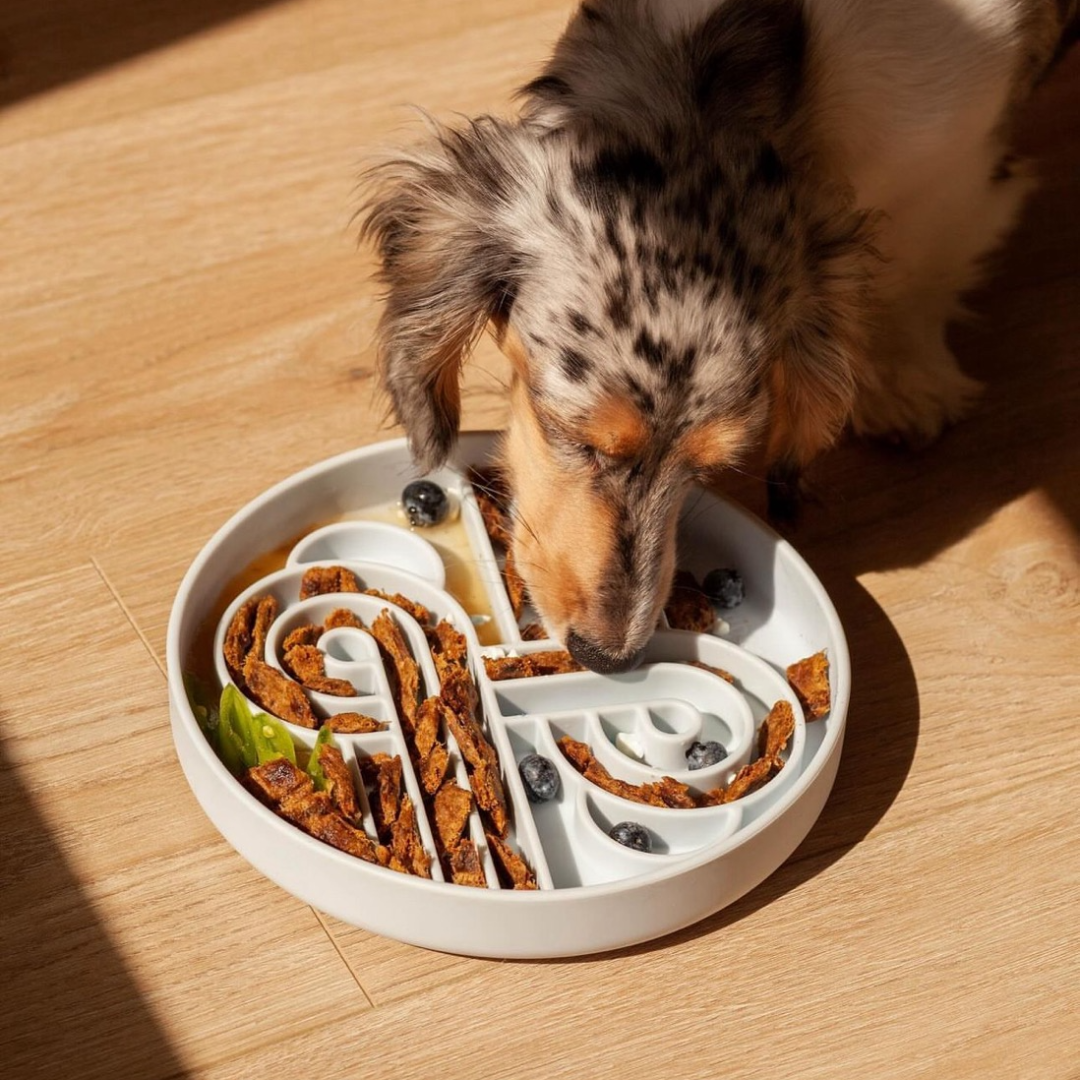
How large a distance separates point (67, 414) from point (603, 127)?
1.20 meters

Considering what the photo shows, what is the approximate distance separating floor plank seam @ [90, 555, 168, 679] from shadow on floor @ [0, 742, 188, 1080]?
329 mm

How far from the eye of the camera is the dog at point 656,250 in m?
1.93

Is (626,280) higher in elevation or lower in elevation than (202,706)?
higher

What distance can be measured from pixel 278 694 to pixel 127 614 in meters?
0.41

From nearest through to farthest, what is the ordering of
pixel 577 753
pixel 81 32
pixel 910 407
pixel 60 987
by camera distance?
pixel 60 987
pixel 577 753
pixel 910 407
pixel 81 32

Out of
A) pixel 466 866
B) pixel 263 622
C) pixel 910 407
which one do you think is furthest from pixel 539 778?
pixel 910 407

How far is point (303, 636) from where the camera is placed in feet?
7.06

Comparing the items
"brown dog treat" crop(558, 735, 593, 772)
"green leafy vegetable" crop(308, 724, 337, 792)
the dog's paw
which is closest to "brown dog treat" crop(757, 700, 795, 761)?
"brown dog treat" crop(558, 735, 593, 772)

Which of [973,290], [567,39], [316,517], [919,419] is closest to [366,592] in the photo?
[316,517]

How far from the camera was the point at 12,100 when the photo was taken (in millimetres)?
3467

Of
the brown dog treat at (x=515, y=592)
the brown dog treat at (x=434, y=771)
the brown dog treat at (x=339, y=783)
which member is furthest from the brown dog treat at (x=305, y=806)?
the brown dog treat at (x=515, y=592)

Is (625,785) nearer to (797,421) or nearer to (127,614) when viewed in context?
(797,421)

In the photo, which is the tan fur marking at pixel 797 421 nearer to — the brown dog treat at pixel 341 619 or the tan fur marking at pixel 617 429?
the tan fur marking at pixel 617 429

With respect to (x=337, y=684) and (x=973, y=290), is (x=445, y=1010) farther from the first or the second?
(x=973, y=290)
